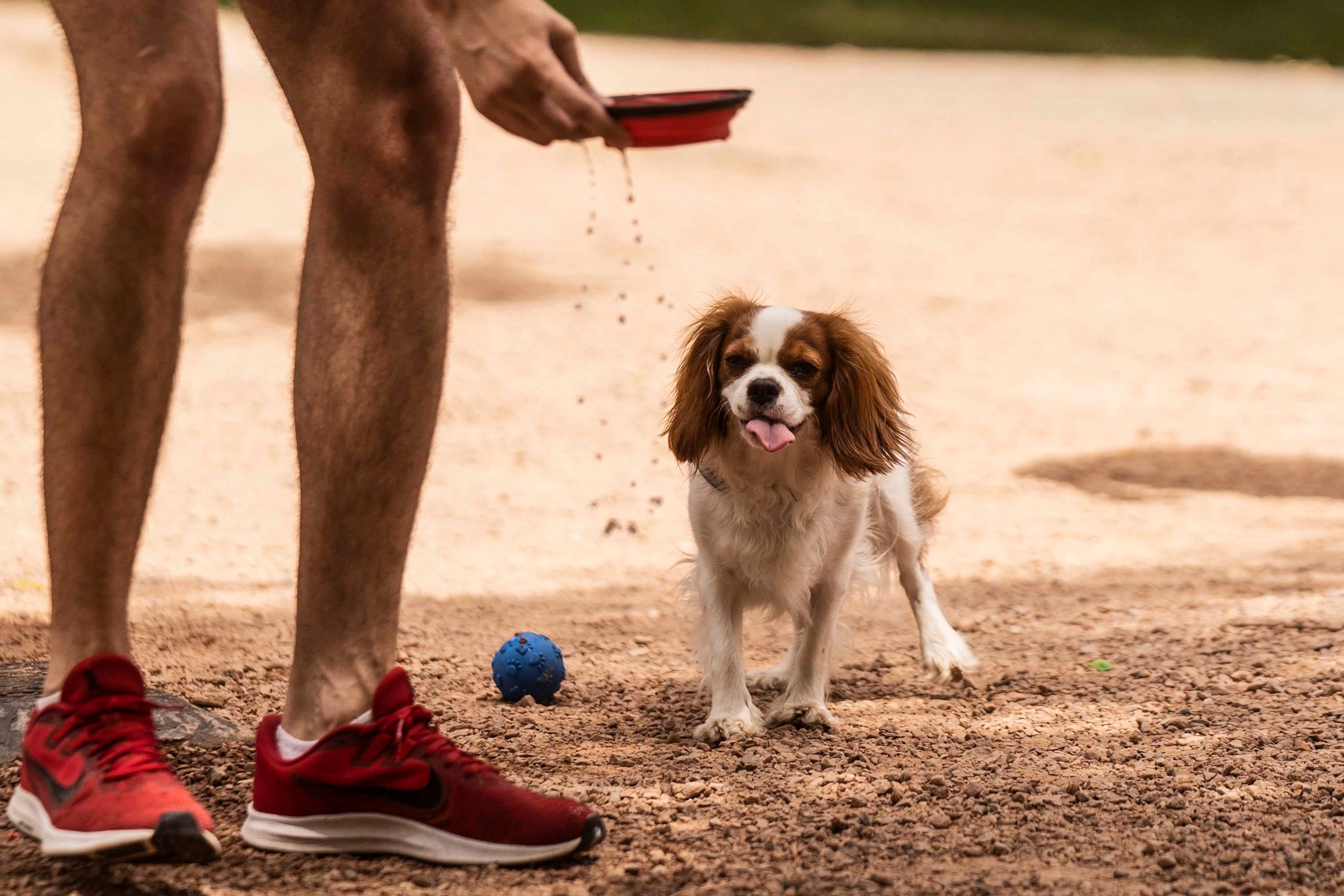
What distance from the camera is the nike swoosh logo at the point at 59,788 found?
231 cm

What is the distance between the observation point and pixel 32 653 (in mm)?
4086

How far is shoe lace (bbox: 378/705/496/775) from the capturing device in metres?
2.47

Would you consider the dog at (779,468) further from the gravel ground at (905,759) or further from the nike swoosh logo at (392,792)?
the nike swoosh logo at (392,792)

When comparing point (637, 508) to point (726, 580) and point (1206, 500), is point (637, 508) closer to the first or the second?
point (1206, 500)

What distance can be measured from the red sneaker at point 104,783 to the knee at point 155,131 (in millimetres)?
745

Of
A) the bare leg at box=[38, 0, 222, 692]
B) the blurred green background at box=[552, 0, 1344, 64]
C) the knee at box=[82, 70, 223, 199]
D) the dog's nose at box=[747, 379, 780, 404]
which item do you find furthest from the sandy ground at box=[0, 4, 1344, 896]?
the blurred green background at box=[552, 0, 1344, 64]

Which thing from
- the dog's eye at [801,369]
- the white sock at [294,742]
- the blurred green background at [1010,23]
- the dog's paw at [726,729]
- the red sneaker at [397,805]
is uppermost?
the blurred green background at [1010,23]

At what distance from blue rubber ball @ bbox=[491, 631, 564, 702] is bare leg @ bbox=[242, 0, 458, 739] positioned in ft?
4.07

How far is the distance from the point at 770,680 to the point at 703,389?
92 cm

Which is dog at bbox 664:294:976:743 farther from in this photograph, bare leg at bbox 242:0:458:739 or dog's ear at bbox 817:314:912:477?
bare leg at bbox 242:0:458:739

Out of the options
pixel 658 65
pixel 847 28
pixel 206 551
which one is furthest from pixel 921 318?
pixel 847 28

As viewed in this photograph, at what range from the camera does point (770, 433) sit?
3.65 m

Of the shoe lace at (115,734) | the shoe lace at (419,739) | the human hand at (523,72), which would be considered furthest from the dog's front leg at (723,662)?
the human hand at (523,72)

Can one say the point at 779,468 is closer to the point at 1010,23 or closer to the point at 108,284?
the point at 108,284
